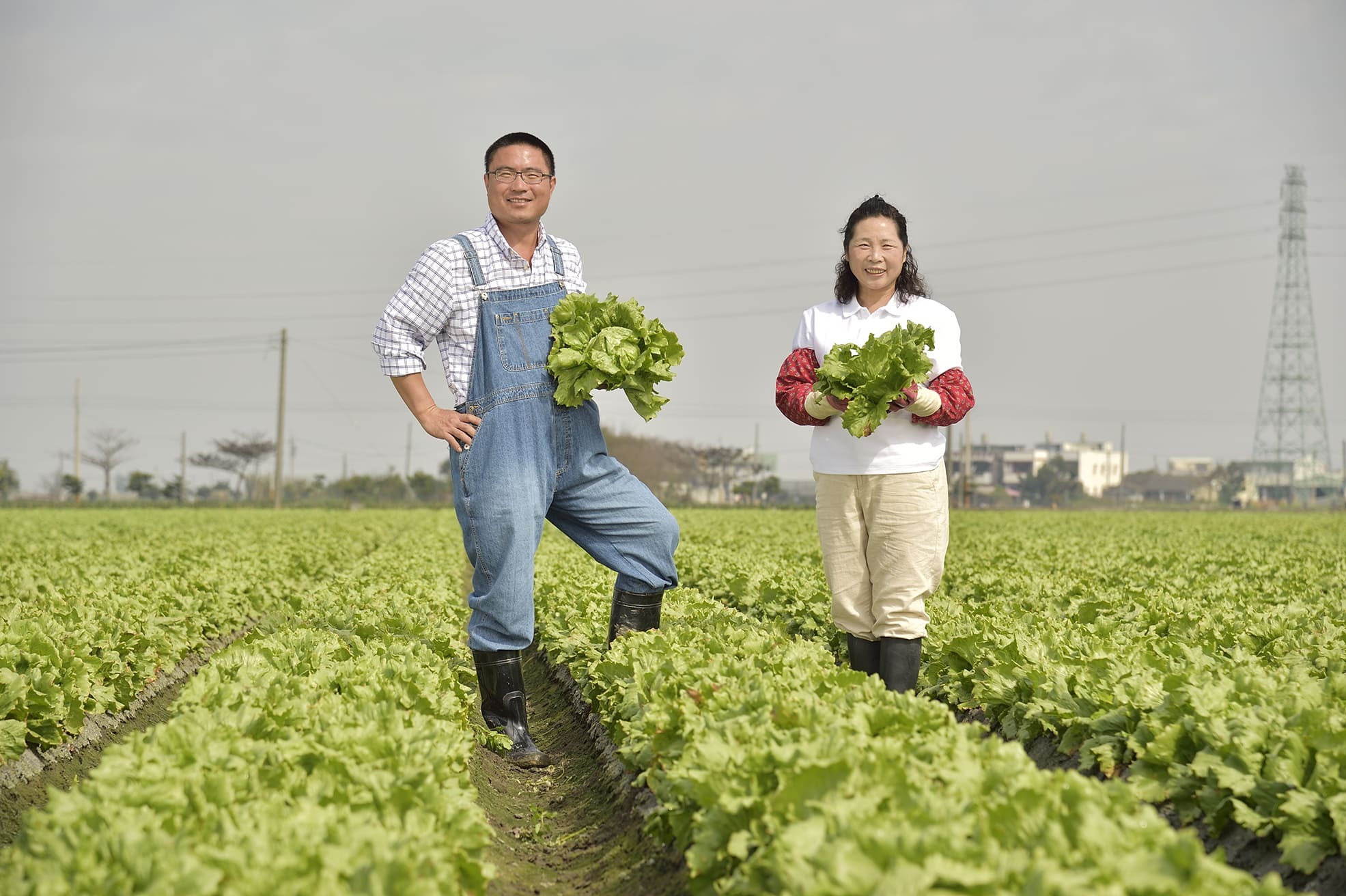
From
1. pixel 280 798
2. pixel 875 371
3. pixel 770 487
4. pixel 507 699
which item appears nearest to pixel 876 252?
pixel 875 371

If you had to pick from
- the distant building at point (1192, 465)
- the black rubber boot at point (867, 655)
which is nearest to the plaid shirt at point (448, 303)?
the black rubber boot at point (867, 655)

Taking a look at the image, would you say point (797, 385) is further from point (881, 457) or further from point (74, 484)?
point (74, 484)

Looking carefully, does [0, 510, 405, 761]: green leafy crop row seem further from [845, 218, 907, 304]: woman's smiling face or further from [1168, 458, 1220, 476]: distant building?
[1168, 458, 1220, 476]: distant building

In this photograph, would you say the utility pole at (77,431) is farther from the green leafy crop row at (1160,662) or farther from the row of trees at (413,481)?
the green leafy crop row at (1160,662)

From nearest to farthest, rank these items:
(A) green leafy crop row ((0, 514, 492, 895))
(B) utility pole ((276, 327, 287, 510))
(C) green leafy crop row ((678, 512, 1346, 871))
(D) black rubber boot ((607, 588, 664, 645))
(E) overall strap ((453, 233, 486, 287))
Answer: (A) green leafy crop row ((0, 514, 492, 895))
(C) green leafy crop row ((678, 512, 1346, 871))
(E) overall strap ((453, 233, 486, 287))
(D) black rubber boot ((607, 588, 664, 645))
(B) utility pole ((276, 327, 287, 510))

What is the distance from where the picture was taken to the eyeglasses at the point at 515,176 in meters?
5.34

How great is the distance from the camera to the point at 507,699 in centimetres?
575

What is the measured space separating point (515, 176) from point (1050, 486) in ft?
337

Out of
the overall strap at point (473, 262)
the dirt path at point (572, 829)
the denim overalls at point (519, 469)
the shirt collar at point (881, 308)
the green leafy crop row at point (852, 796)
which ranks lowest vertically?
the dirt path at point (572, 829)

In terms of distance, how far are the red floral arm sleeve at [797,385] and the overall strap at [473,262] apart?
145 cm

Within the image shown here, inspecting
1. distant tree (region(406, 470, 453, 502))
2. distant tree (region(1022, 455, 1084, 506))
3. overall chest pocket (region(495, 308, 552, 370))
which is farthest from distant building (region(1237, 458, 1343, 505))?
overall chest pocket (region(495, 308, 552, 370))

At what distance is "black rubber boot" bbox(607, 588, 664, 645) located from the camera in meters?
6.09

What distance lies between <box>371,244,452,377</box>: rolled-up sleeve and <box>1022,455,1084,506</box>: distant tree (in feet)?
315

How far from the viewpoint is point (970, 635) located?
266 inches
